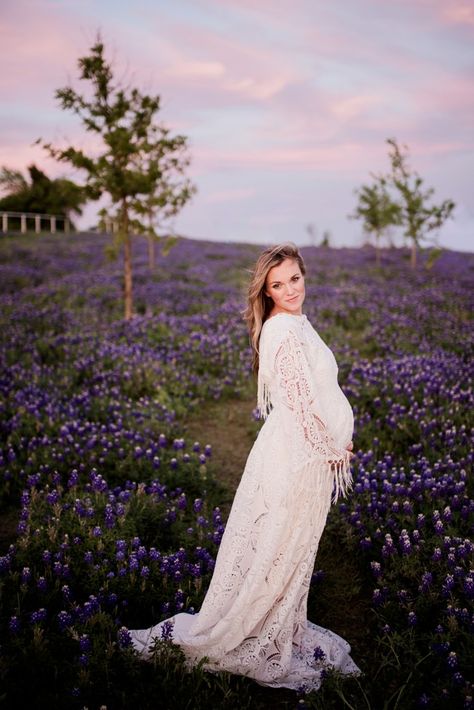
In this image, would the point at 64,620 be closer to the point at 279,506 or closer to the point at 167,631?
the point at 167,631

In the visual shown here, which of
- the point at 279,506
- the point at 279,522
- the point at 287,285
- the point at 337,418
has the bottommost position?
the point at 279,522

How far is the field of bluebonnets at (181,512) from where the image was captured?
318 cm

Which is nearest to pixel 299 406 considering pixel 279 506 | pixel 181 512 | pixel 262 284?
pixel 279 506

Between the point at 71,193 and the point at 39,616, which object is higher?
the point at 71,193

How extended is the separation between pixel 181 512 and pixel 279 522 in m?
2.15

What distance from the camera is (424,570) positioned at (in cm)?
393

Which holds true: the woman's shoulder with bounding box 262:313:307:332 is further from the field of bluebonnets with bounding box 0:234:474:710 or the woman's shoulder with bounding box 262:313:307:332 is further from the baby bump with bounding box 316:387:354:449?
the field of bluebonnets with bounding box 0:234:474:710

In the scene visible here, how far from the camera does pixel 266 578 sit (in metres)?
3.13

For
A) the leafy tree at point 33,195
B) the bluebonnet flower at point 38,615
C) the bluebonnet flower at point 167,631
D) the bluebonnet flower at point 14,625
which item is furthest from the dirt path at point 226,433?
the leafy tree at point 33,195

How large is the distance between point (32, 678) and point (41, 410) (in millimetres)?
4525

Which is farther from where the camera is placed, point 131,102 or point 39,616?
point 131,102

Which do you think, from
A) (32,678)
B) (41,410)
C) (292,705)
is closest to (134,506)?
(32,678)

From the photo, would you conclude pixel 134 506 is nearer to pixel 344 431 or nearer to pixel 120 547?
pixel 120 547

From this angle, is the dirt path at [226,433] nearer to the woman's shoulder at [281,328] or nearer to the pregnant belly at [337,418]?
the pregnant belly at [337,418]
